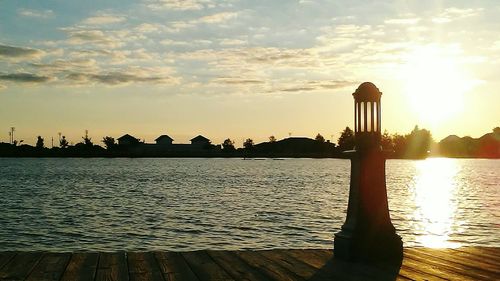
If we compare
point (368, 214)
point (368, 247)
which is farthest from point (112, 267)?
point (368, 214)

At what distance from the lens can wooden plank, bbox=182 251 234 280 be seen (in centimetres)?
712

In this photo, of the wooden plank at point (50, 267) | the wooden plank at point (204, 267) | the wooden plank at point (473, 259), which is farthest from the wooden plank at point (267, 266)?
the wooden plank at point (473, 259)

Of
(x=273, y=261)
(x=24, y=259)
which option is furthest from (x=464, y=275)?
(x=24, y=259)

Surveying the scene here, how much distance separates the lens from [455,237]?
25.3 metres

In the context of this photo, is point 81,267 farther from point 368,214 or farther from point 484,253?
point 484,253

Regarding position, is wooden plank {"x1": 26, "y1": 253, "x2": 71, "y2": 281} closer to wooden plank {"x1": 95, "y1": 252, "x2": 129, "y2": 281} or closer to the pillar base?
wooden plank {"x1": 95, "y1": 252, "x2": 129, "y2": 281}

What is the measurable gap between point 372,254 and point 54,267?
397 cm

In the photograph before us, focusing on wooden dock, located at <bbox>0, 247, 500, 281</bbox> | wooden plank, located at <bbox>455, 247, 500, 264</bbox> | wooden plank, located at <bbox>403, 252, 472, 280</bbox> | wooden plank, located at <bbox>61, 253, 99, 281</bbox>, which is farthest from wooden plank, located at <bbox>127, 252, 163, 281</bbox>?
wooden plank, located at <bbox>455, 247, 500, 264</bbox>

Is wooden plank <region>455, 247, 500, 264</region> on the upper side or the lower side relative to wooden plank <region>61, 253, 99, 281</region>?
upper

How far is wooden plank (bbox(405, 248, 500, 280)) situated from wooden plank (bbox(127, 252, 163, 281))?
332 cm

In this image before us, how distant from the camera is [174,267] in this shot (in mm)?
7605

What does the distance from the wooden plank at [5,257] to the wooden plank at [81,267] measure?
0.76 metres

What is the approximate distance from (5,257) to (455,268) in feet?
18.2

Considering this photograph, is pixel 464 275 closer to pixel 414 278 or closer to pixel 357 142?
pixel 414 278
